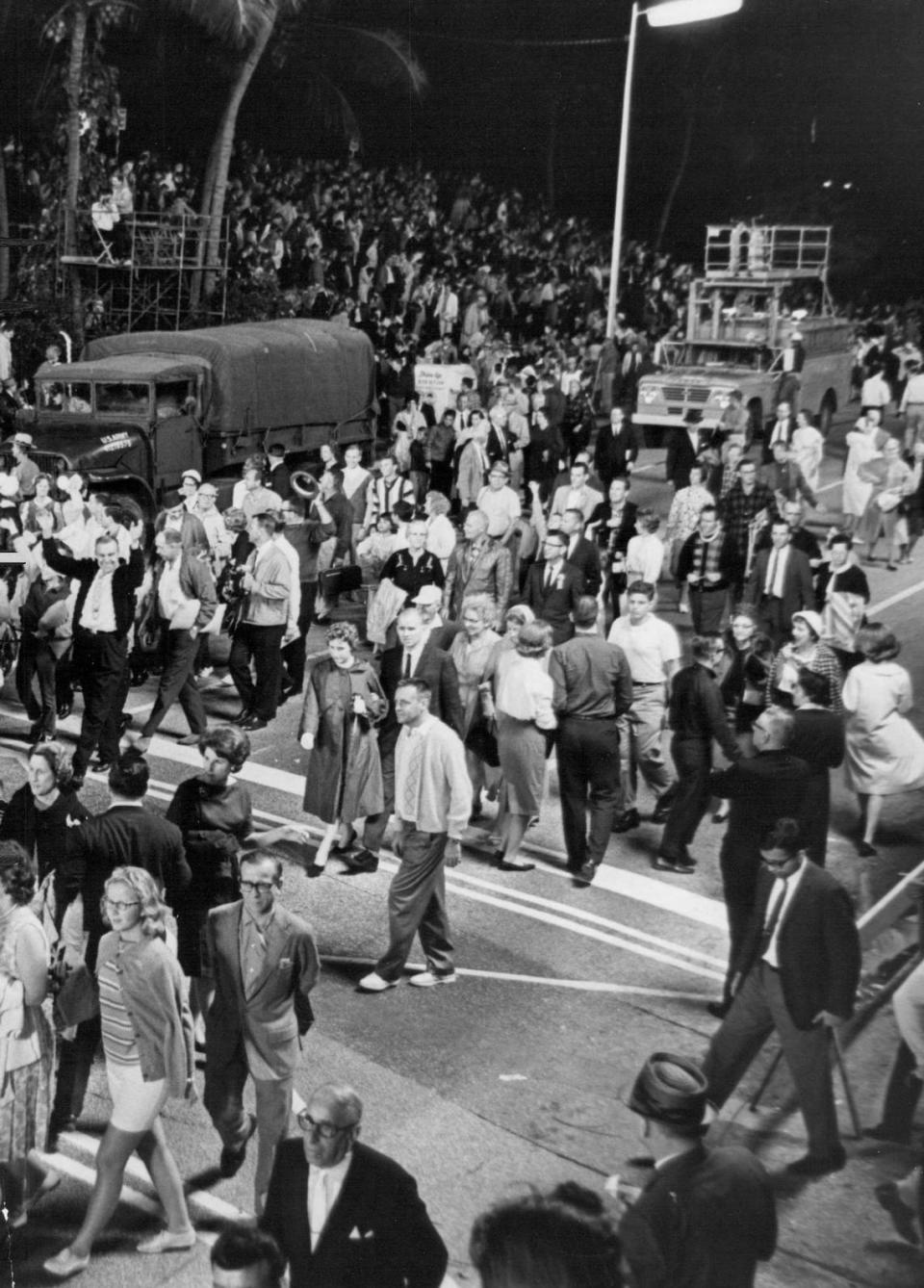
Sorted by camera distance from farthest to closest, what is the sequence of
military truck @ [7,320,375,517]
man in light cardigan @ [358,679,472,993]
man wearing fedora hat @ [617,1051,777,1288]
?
military truck @ [7,320,375,517] < man in light cardigan @ [358,679,472,993] < man wearing fedora hat @ [617,1051,777,1288]

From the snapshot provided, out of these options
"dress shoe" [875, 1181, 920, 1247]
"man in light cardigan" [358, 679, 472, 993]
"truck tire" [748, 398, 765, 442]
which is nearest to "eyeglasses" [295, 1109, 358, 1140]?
"dress shoe" [875, 1181, 920, 1247]

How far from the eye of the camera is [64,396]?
17375 mm

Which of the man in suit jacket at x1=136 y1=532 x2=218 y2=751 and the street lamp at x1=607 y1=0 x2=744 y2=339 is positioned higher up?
the street lamp at x1=607 y1=0 x2=744 y2=339

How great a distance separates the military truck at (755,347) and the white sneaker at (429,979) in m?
13.7

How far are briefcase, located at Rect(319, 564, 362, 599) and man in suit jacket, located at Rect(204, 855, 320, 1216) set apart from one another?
789 cm

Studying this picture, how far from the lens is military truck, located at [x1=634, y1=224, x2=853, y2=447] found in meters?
21.3

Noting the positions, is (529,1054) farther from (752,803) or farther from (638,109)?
(638,109)

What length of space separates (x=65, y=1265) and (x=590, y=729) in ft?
14.3

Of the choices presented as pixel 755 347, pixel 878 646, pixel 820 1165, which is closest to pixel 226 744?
pixel 820 1165

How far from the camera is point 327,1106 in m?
4.79

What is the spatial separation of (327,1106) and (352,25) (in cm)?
3120

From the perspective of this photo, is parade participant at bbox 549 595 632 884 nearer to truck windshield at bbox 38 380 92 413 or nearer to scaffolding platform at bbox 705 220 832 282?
truck windshield at bbox 38 380 92 413

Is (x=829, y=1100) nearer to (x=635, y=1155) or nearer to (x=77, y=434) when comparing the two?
(x=635, y=1155)

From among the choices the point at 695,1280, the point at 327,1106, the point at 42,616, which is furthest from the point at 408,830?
the point at 42,616
